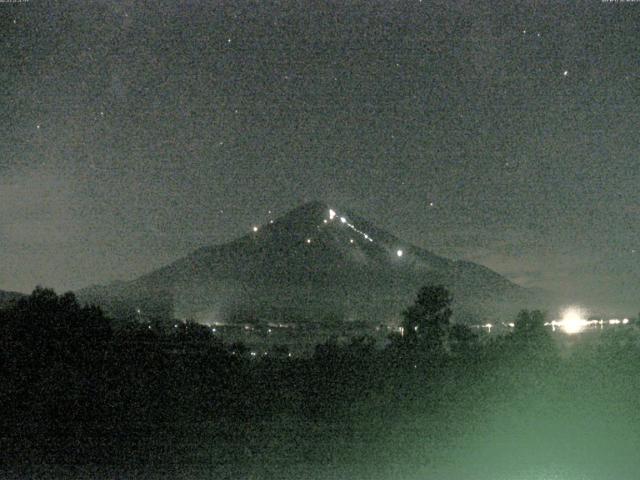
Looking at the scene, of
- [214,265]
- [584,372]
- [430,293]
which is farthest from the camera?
[214,265]

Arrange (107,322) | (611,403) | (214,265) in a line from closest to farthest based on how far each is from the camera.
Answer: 1. (611,403)
2. (107,322)
3. (214,265)

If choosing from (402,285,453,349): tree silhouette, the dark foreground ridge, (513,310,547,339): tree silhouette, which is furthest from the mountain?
the dark foreground ridge

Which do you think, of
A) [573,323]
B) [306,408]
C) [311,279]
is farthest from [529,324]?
[311,279]

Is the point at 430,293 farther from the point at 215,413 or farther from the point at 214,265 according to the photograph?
the point at 214,265

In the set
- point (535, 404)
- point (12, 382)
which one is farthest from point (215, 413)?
point (535, 404)

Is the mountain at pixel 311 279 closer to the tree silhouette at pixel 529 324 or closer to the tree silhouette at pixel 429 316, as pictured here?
the tree silhouette at pixel 429 316
